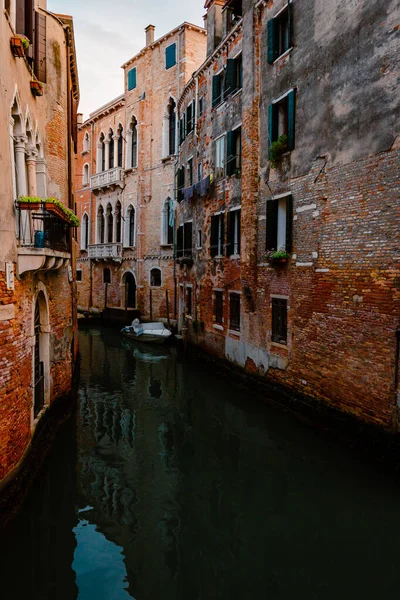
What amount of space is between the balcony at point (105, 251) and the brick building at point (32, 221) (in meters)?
14.6

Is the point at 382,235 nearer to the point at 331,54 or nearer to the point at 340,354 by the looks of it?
the point at 340,354

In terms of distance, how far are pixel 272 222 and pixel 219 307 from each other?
4.27 m

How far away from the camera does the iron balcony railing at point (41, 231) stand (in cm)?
638

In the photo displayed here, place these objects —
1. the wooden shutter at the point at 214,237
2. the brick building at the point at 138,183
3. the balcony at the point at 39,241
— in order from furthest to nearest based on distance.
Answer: the brick building at the point at 138,183 → the wooden shutter at the point at 214,237 → the balcony at the point at 39,241

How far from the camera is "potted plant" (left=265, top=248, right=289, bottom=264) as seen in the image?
395 inches

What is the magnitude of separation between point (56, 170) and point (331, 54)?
5738 millimetres

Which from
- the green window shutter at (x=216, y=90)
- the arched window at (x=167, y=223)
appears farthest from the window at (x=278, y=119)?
the arched window at (x=167, y=223)

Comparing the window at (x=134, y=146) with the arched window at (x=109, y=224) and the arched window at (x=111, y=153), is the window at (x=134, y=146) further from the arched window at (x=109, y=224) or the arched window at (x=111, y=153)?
the arched window at (x=109, y=224)

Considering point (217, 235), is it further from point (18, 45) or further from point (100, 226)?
point (100, 226)

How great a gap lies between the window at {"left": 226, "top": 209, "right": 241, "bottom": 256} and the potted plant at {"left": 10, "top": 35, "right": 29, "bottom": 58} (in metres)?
7.83

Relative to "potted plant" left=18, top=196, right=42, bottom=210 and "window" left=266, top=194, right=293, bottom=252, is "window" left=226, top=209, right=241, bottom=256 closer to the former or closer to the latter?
"window" left=266, top=194, right=293, bottom=252

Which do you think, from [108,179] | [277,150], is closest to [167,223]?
[108,179]

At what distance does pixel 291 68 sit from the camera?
9930 mm

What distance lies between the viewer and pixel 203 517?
5867 mm
